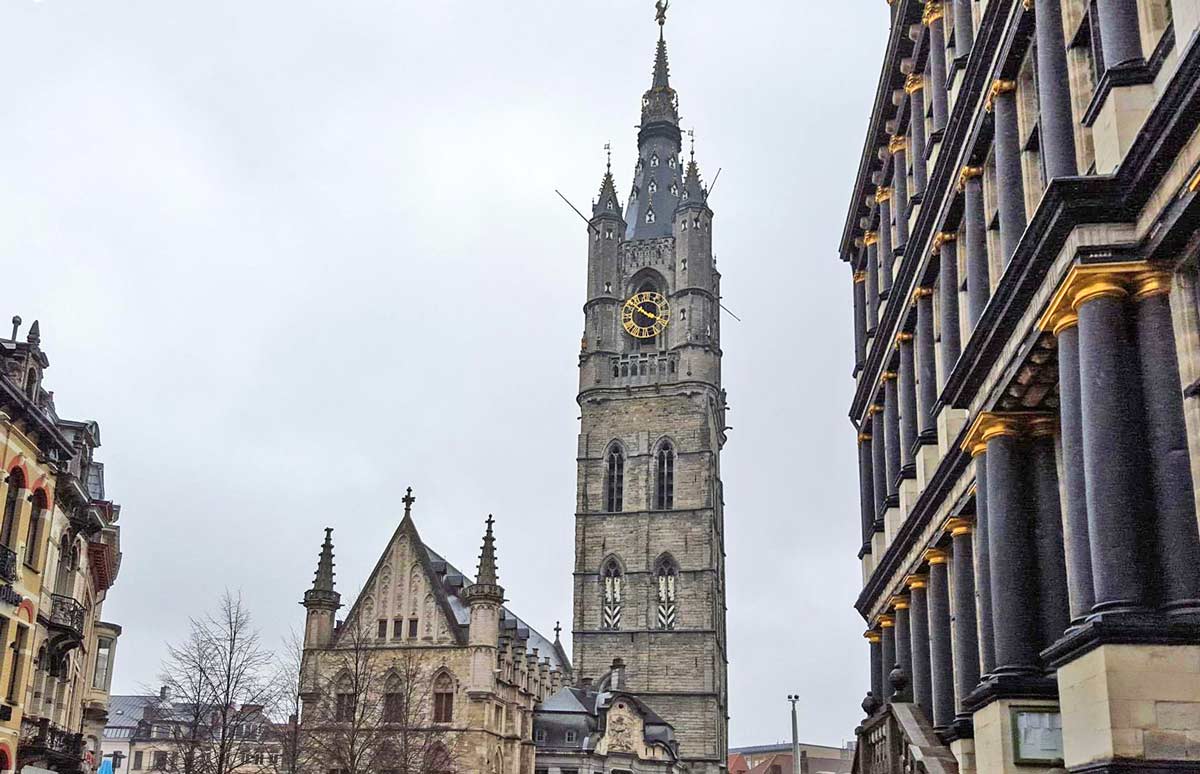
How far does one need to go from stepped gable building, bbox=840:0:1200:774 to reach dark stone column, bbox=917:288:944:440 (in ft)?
0.26

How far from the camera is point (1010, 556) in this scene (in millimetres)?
17266

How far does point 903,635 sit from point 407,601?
43055 mm

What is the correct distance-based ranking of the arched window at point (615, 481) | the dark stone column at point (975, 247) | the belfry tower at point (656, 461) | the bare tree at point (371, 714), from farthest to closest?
the arched window at point (615, 481) < the belfry tower at point (656, 461) < the bare tree at point (371, 714) < the dark stone column at point (975, 247)

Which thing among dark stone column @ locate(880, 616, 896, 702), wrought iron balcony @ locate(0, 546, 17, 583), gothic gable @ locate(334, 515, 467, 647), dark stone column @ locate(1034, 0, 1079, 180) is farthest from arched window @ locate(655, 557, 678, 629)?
dark stone column @ locate(1034, 0, 1079, 180)

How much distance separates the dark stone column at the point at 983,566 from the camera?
60.3ft

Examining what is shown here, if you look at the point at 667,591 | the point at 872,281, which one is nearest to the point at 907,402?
the point at 872,281

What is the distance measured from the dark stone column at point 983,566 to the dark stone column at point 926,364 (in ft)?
16.6

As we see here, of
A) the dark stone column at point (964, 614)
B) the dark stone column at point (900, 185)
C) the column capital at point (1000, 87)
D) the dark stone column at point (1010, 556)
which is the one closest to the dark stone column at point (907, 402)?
the dark stone column at point (900, 185)

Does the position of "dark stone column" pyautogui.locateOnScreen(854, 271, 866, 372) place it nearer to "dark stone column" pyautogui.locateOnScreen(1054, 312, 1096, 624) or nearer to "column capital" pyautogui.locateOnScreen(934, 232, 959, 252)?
"column capital" pyautogui.locateOnScreen(934, 232, 959, 252)

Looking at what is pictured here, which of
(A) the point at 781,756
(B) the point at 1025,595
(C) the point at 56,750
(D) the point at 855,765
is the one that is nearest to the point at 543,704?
(C) the point at 56,750

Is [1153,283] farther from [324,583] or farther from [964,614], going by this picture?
[324,583]

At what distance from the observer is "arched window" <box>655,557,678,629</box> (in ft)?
289

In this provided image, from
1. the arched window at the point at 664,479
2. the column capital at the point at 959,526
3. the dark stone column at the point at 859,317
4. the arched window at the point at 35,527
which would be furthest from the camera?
the arched window at the point at 664,479

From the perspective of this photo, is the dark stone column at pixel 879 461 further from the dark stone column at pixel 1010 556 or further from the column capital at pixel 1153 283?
the column capital at pixel 1153 283
